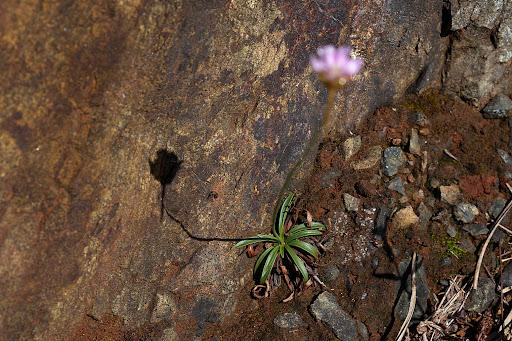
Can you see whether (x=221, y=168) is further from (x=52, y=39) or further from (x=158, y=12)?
(x=52, y=39)

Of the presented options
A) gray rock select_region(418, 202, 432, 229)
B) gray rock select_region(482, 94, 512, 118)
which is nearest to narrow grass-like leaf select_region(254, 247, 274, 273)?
gray rock select_region(418, 202, 432, 229)

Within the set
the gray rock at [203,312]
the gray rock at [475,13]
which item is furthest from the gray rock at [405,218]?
the gray rock at [475,13]

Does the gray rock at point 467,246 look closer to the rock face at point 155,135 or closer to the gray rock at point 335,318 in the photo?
the gray rock at point 335,318

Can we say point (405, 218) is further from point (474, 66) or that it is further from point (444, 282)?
point (474, 66)

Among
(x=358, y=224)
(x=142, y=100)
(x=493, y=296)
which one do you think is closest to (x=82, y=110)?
(x=142, y=100)

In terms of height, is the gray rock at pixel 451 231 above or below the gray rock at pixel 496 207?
below

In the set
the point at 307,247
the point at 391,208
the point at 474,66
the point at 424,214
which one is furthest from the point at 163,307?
the point at 474,66
